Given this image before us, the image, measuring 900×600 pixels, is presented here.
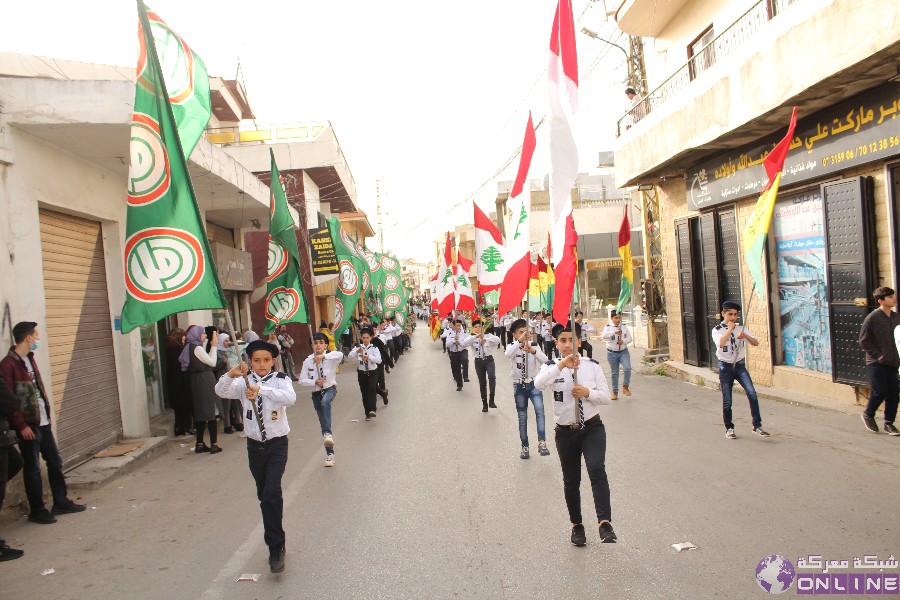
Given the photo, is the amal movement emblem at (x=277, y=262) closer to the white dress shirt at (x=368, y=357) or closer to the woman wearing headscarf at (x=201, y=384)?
the woman wearing headscarf at (x=201, y=384)

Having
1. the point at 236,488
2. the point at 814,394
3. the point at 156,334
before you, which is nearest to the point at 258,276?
the point at 156,334

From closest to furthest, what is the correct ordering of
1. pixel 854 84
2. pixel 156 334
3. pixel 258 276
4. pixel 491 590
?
pixel 491 590
pixel 854 84
pixel 156 334
pixel 258 276

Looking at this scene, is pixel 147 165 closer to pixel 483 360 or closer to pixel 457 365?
pixel 483 360

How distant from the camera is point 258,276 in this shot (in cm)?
2195

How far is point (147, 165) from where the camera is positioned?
5.36m

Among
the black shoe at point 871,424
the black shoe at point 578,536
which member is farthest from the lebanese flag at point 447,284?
the black shoe at point 578,536

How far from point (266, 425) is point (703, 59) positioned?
13127 millimetres

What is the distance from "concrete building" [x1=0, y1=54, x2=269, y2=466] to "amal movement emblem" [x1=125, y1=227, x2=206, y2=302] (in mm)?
2956

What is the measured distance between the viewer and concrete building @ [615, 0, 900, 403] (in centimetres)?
850

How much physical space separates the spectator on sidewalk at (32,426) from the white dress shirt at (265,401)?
240cm

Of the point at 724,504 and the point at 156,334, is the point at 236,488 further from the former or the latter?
the point at 156,334

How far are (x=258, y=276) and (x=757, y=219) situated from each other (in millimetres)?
17501

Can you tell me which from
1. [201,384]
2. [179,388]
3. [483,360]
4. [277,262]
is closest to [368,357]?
[483,360]

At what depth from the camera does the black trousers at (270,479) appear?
4.70 meters
